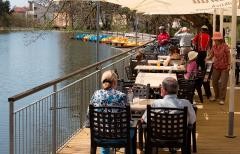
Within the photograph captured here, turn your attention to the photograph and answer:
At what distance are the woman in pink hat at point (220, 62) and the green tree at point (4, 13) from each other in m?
127

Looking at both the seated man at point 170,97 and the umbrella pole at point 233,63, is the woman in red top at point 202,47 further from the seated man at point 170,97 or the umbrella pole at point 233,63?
the seated man at point 170,97

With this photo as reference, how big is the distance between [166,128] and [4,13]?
135 meters

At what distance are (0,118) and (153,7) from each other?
10.9 metres

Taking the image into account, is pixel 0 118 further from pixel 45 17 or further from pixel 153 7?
pixel 153 7

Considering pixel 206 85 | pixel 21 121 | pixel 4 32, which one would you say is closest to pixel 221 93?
pixel 206 85

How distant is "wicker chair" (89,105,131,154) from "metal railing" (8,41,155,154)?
29.3 inches

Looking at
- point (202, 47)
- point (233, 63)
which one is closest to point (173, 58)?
point (202, 47)

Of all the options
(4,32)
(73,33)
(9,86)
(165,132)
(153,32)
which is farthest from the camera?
(4,32)

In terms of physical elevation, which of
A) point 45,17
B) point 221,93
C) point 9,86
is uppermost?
point 45,17

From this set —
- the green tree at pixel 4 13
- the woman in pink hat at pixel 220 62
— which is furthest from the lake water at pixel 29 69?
the green tree at pixel 4 13

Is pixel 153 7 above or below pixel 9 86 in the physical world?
above

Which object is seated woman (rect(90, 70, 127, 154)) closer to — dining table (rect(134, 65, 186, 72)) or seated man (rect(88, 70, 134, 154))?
seated man (rect(88, 70, 134, 154))

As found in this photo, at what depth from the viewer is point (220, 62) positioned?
1148cm

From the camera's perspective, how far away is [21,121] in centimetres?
620
